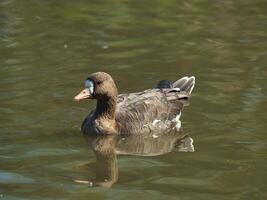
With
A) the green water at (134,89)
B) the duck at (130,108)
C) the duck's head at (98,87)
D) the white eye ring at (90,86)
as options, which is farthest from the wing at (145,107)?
the white eye ring at (90,86)

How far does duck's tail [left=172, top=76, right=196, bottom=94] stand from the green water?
243 mm

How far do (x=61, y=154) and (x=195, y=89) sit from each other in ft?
11.1

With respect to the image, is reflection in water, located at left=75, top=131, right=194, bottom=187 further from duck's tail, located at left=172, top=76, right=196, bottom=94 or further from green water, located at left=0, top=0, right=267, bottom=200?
duck's tail, located at left=172, top=76, right=196, bottom=94

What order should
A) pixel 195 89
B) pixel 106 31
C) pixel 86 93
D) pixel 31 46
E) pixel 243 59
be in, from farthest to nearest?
pixel 106 31
pixel 31 46
pixel 243 59
pixel 195 89
pixel 86 93

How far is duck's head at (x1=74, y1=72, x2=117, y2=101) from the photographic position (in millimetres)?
13273

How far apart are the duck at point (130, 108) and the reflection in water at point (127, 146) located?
15 centimetres

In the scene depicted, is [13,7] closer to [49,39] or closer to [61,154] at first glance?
[49,39]

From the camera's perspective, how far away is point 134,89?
15.2m

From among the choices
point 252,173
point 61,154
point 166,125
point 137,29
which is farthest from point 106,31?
point 252,173

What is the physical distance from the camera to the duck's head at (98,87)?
13273 mm

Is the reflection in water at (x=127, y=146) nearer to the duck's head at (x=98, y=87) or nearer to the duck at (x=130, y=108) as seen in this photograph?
the duck at (x=130, y=108)

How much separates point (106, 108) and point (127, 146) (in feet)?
2.54

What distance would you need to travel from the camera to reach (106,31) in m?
19.0

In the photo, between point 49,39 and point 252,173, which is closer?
point 252,173
